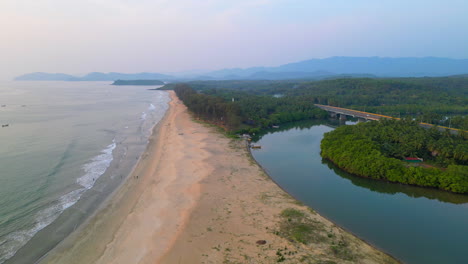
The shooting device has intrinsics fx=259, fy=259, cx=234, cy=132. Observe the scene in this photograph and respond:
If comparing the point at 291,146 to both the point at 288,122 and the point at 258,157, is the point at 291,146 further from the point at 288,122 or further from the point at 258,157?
the point at 288,122

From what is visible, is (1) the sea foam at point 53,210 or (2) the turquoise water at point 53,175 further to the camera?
(2) the turquoise water at point 53,175

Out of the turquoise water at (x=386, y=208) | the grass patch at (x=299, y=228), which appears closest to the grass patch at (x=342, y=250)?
the grass patch at (x=299, y=228)

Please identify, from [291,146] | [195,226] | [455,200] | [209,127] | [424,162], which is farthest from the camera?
[209,127]

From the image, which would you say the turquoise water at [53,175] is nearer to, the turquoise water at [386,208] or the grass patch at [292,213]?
the grass patch at [292,213]

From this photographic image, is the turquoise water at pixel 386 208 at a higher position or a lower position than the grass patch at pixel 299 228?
lower

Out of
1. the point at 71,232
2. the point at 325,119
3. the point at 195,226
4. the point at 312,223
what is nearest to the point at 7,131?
the point at 71,232

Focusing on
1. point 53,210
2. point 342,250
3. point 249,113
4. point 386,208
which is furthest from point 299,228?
point 249,113

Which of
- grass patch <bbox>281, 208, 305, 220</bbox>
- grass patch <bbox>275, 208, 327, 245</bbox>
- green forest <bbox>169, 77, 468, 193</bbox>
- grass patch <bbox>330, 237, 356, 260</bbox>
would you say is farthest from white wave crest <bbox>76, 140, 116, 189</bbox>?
grass patch <bbox>330, 237, 356, 260</bbox>

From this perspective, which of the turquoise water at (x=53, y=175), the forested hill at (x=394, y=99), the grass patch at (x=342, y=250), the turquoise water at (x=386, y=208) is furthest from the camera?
the forested hill at (x=394, y=99)
